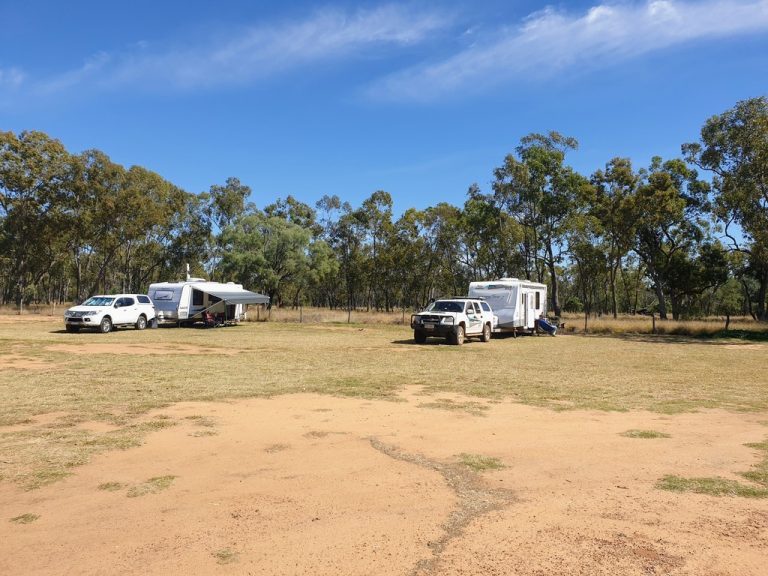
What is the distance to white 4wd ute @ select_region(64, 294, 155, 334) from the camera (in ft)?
77.6

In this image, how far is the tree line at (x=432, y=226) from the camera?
33.9m

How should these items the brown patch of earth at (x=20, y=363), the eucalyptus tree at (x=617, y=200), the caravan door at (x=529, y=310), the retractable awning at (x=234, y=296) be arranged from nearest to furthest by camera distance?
the brown patch of earth at (x=20, y=363)
the caravan door at (x=529, y=310)
the retractable awning at (x=234, y=296)
the eucalyptus tree at (x=617, y=200)

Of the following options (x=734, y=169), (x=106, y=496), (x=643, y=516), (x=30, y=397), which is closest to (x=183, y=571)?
(x=106, y=496)

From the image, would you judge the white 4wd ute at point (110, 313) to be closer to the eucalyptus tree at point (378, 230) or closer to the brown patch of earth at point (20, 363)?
the brown patch of earth at point (20, 363)

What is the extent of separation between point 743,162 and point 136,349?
86.7ft

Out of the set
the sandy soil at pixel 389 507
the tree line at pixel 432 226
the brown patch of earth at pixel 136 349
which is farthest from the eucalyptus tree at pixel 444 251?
the sandy soil at pixel 389 507

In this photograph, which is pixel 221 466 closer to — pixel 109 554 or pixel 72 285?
pixel 109 554

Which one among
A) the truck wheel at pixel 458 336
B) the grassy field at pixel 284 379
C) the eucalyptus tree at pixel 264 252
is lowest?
the grassy field at pixel 284 379

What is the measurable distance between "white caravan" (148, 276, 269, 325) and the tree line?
14662 mm

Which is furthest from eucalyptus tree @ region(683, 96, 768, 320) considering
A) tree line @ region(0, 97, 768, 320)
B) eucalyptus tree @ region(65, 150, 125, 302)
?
eucalyptus tree @ region(65, 150, 125, 302)

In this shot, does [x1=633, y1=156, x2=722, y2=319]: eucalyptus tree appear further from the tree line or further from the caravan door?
the caravan door

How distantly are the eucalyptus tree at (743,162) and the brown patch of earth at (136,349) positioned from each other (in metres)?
23.2

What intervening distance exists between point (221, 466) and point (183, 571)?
84.2 inches

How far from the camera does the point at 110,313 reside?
24.4 m
